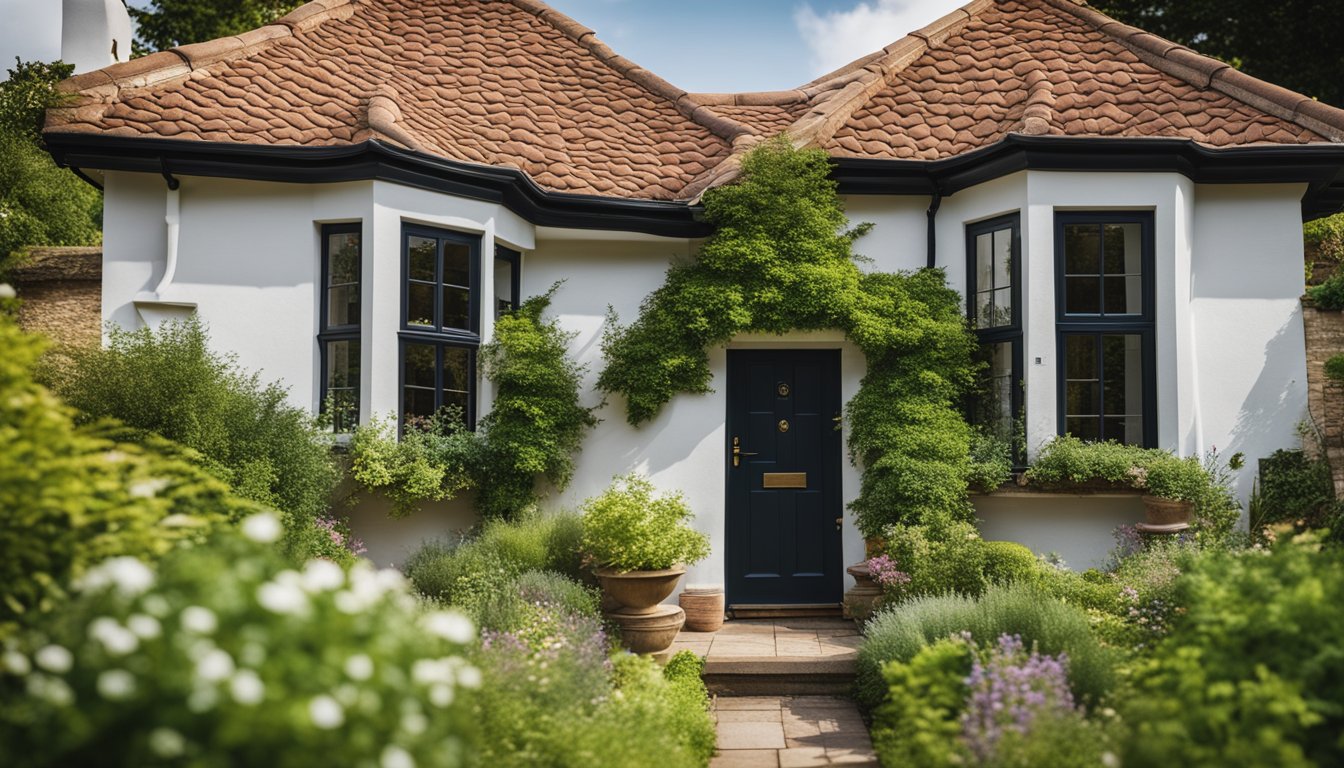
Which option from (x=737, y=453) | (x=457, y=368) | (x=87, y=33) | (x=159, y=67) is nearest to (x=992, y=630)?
(x=737, y=453)

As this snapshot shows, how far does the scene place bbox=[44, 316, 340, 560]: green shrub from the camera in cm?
639

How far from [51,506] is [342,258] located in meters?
4.79

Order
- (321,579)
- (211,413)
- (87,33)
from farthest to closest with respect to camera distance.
A: (87,33) → (211,413) → (321,579)

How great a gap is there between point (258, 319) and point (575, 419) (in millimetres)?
2866

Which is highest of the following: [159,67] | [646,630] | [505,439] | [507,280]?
[159,67]

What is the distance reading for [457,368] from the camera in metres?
8.47

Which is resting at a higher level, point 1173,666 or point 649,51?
point 649,51

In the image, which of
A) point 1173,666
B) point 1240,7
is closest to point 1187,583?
point 1173,666

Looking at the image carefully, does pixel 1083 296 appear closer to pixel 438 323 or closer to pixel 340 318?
pixel 438 323

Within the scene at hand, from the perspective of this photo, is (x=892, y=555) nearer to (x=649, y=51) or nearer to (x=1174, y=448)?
(x=1174, y=448)

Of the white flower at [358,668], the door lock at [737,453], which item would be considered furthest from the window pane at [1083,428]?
the white flower at [358,668]

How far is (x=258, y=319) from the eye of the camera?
7910mm

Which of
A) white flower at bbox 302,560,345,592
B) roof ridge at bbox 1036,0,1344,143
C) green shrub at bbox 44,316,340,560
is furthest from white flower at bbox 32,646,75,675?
roof ridge at bbox 1036,0,1344,143

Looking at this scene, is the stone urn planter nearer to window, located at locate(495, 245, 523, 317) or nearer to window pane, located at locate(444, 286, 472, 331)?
window, located at locate(495, 245, 523, 317)
